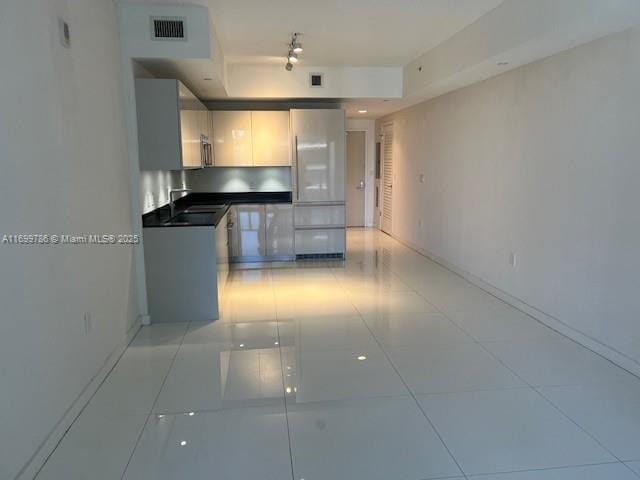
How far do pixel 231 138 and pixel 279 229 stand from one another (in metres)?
1.41

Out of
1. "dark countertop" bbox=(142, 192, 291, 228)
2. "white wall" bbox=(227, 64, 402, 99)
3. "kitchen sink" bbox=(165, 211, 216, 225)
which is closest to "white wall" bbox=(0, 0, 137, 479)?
"dark countertop" bbox=(142, 192, 291, 228)

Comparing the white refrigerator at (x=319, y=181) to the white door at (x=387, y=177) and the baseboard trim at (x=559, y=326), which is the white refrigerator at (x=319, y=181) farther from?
the white door at (x=387, y=177)

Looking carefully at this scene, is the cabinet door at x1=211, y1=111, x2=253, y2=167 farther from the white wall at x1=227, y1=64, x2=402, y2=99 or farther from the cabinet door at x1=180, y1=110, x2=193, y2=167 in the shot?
the cabinet door at x1=180, y1=110, x2=193, y2=167

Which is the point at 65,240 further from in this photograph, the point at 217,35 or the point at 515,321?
the point at 515,321

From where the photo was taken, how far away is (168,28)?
12.3 feet

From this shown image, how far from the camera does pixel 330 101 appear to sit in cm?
659

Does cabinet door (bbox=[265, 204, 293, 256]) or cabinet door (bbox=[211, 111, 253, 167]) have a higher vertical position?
cabinet door (bbox=[211, 111, 253, 167])

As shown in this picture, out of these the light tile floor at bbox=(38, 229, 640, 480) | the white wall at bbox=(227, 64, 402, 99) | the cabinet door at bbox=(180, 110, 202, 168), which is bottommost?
the light tile floor at bbox=(38, 229, 640, 480)

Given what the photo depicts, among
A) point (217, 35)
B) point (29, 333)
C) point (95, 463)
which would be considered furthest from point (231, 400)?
point (217, 35)

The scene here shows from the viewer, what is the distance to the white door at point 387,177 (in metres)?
8.43

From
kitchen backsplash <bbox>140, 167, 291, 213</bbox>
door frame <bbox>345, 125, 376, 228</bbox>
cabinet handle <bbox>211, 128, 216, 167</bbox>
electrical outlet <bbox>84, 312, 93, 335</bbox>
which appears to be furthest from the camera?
door frame <bbox>345, 125, 376, 228</bbox>

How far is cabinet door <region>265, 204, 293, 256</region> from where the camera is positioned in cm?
639

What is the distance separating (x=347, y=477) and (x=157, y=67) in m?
3.63

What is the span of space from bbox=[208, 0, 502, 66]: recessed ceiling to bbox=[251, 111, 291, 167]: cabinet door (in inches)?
37.2
